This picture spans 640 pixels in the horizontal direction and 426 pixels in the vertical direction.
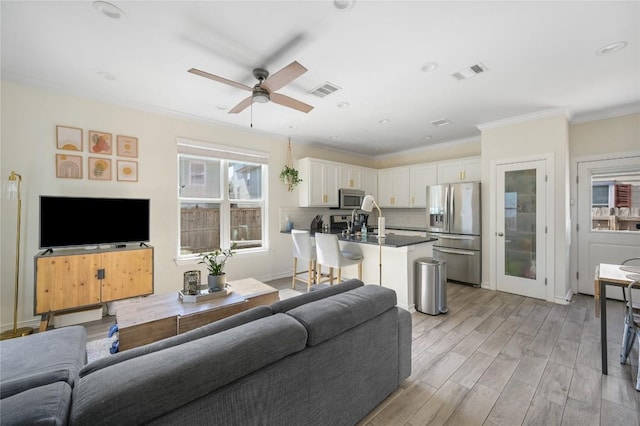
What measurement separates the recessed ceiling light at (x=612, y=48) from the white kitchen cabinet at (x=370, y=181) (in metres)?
4.17

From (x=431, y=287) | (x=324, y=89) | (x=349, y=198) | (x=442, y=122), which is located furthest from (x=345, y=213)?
(x=324, y=89)

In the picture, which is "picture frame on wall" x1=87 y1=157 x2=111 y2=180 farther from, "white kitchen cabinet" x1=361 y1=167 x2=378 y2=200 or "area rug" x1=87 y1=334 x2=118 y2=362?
"white kitchen cabinet" x1=361 y1=167 x2=378 y2=200

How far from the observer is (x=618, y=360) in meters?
2.26

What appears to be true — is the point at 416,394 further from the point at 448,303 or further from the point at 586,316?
the point at 586,316

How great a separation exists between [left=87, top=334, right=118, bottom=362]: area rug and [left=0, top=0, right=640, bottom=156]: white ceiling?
8.49 ft

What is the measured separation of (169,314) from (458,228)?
4384 millimetres

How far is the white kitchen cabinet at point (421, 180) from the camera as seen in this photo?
548 centimetres

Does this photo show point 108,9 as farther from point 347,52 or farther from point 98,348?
point 98,348

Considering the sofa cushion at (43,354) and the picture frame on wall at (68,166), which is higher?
the picture frame on wall at (68,166)

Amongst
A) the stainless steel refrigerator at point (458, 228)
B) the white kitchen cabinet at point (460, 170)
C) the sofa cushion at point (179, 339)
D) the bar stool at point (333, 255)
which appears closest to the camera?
the sofa cushion at point (179, 339)

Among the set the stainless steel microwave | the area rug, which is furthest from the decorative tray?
the stainless steel microwave

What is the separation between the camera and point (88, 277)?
9.61 feet

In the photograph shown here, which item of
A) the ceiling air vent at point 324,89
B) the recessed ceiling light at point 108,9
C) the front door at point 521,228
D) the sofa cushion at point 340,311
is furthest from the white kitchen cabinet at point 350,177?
the recessed ceiling light at point 108,9

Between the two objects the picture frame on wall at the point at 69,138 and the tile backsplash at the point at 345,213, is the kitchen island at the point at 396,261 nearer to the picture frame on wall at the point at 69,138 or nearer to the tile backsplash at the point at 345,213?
the tile backsplash at the point at 345,213
